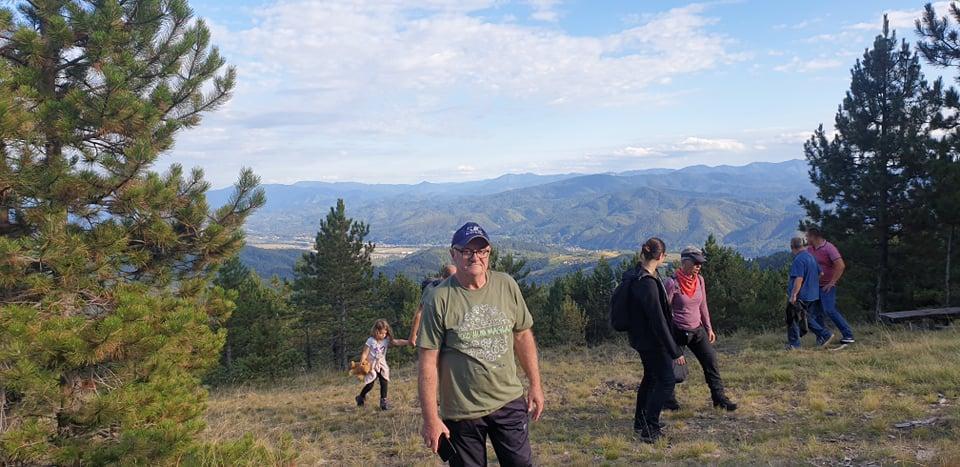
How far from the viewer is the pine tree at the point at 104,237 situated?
425 centimetres

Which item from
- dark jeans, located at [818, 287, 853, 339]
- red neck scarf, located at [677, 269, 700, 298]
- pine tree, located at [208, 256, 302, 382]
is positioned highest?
red neck scarf, located at [677, 269, 700, 298]

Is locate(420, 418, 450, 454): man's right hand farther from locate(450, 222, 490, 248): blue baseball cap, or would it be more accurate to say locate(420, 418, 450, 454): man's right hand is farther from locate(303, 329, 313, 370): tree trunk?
locate(303, 329, 313, 370): tree trunk

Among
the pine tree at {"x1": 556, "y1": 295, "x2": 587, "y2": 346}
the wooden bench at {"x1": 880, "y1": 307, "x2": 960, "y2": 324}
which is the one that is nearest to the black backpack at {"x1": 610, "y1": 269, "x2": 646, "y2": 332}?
the wooden bench at {"x1": 880, "y1": 307, "x2": 960, "y2": 324}

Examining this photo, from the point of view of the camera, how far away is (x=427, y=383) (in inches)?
115

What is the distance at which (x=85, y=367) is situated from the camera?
16.3ft

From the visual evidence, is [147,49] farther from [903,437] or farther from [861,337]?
[861,337]

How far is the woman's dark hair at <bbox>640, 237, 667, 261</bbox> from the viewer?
4.79 meters

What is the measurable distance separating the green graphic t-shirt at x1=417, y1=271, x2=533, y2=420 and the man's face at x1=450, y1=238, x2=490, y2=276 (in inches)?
4.7

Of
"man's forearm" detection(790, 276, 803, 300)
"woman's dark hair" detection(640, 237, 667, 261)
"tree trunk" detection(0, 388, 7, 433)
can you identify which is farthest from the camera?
"man's forearm" detection(790, 276, 803, 300)

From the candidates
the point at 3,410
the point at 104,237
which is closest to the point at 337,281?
the point at 104,237

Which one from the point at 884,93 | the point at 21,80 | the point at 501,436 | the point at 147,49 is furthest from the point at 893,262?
the point at 21,80

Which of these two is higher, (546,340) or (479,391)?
(479,391)

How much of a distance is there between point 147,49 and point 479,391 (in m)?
Result: 6.11

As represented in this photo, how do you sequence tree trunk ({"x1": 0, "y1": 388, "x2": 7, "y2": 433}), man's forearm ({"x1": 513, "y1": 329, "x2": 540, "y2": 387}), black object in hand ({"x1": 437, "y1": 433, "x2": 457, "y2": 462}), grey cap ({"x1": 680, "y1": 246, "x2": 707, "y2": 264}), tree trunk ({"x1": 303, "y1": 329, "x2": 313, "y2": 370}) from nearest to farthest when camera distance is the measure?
black object in hand ({"x1": 437, "y1": 433, "x2": 457, "y2": 462})
man's forearm ({"x1": 513, "y1": 329, "x2": 540, "y2": 387})
tree trunk ({"x1": 0, "y1": 388, "x2": 7, "y2": 433})
grey cap ({"x1": 680, "y1": 246, "x2": 707, "y2": 264})
tree trunk ({"x1": 303, "y1": 329, "x2": 313, "y2": 370})
